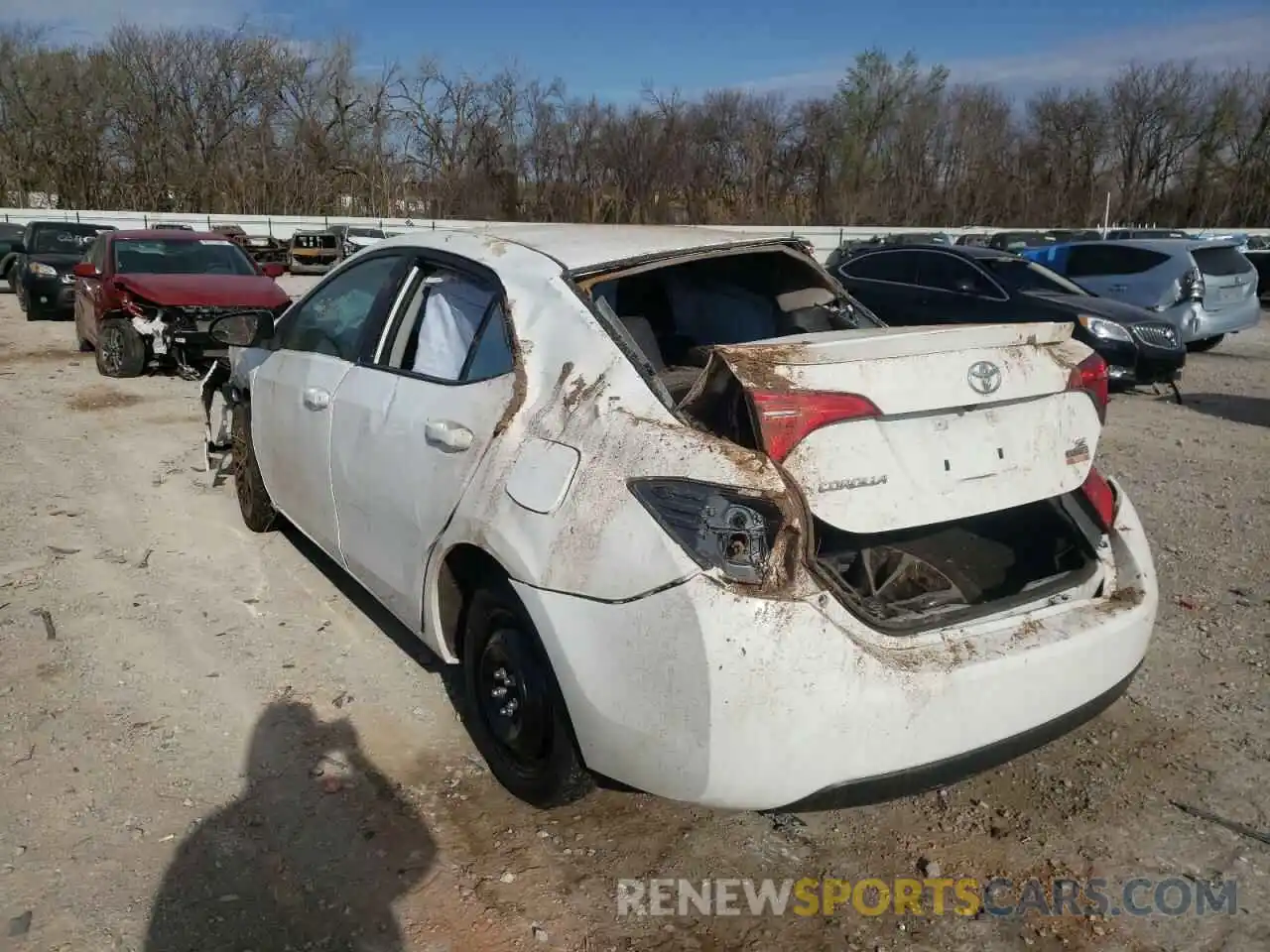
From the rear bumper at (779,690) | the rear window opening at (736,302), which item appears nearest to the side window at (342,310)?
the rear window opening at (736,302)

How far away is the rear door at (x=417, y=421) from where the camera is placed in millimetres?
3004

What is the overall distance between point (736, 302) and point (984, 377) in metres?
1.70

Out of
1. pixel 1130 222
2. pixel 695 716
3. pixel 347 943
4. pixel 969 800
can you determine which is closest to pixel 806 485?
pixel 695 716

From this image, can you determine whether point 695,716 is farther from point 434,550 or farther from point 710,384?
point 434,550

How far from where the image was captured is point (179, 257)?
11.2 meters

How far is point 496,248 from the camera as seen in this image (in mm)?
3346

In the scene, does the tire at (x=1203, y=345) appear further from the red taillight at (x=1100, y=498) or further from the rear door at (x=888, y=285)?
the red taillight at (x=1100, y=498)

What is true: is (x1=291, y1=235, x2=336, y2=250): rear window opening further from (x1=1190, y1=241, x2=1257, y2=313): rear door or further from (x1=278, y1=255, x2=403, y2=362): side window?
(x1=278, y1=255, x2=403, y2=362): side window

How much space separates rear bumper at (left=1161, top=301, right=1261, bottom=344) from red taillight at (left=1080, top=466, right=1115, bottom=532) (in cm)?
1119

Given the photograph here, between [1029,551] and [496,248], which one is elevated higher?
[496,248]

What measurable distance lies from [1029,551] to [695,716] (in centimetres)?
139

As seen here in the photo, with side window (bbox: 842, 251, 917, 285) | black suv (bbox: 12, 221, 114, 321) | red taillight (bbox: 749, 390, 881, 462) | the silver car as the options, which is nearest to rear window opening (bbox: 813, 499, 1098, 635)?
red taillight (bbox: 749, 390, 881, 462)

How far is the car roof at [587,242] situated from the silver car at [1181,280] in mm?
Answer: 11262

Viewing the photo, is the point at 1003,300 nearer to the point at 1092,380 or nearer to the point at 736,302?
the point at 736,302
